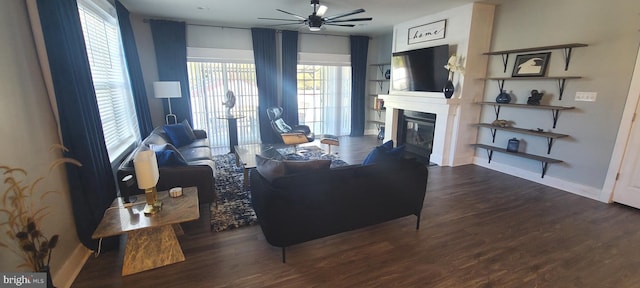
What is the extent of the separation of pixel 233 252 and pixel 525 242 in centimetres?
267

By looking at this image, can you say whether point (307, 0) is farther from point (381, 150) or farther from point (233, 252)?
point (233, 252)

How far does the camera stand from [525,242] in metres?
2.53

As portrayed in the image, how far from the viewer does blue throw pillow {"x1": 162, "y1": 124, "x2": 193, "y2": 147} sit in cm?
436

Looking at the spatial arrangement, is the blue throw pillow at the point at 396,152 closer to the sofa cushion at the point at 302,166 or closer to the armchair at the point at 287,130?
the sofa cushion at the point at 302,166

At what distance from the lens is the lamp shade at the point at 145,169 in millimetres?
1891

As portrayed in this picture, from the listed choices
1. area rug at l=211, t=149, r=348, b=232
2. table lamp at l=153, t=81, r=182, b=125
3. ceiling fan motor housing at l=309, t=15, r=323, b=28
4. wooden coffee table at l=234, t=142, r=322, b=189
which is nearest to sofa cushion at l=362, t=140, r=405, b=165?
area rug at l=211, t=149, r=348, b=232

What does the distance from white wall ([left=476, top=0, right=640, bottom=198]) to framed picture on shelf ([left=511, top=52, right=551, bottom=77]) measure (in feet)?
0.26

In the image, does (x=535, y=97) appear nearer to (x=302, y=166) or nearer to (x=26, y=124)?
(x=302, y=166)

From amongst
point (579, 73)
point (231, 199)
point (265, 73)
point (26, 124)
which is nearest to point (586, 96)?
point (579, 73)

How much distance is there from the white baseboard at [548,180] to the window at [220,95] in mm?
4842

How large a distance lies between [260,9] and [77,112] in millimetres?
3244

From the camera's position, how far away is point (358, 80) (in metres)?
7.07

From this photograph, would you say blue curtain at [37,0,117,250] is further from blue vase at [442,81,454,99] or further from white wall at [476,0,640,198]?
white wall at [476,0,640,198]

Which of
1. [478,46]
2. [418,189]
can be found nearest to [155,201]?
[418,189]
